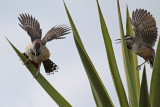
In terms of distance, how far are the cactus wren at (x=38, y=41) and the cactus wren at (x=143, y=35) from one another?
3.48ft

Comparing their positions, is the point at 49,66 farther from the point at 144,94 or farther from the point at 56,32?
the point at 144,94

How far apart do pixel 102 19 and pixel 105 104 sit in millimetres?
817

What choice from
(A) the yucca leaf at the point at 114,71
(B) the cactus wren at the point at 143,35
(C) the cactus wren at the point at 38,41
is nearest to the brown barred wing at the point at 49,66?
(C) the cactus wren at the point at 38,41

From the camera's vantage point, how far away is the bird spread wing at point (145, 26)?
4.11 metres

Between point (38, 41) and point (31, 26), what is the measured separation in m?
0.34

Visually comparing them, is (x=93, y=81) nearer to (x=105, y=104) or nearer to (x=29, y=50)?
(x=105, y=104)

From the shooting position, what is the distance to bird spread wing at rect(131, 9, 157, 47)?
13.5 ft

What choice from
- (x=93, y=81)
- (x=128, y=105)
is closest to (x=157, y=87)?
(x=128, y=105)

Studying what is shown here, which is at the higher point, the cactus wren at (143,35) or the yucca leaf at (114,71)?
the yucca leaf at (114,71)

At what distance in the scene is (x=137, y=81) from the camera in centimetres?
328

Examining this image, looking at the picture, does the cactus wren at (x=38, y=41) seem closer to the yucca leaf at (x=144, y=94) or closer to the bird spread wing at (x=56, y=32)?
A: the bird spread wing at (x=56, y=32)

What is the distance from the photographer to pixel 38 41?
4691 mm

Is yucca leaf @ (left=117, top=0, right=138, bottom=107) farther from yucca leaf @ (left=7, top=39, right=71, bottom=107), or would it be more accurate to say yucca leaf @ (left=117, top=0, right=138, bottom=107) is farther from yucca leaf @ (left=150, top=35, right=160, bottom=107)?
yucca leaf @ (left=7, top=39, right=71, bottom=107)

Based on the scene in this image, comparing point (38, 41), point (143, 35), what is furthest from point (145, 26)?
point (38, 41)
